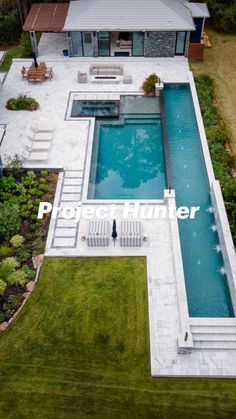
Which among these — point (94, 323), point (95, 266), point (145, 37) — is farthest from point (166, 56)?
point (94, 323)

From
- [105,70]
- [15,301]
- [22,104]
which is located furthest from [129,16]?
[15,301]

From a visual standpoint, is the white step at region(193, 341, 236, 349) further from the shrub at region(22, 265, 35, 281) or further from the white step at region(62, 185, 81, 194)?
the white step at region(62, 185, 81, 194)

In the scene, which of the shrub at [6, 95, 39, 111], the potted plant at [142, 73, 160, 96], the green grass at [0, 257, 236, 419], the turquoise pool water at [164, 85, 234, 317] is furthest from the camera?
the potted plant at [142, 73, 160, 96]

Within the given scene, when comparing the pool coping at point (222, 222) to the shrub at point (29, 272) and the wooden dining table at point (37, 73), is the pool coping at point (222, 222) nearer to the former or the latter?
the shrub at point (29, 272)

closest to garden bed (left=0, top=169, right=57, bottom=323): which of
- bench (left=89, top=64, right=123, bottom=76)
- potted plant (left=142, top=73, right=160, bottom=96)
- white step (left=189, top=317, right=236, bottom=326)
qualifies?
white step (left=189, top=317, right=236, bottom=326)

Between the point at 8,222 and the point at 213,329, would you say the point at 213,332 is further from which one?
the point at 8,222
